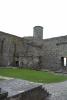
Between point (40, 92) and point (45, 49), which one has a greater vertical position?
point (45, 49)

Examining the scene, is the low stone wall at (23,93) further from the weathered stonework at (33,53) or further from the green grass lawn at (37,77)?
the weathered stonework at (33,53)

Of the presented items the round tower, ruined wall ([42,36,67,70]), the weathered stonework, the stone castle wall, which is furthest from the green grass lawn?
the round tower

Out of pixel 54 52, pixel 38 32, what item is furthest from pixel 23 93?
pixel 38 32

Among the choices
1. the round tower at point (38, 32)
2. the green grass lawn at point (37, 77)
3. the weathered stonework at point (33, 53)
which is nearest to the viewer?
the green grass lawn at point (37, 77)

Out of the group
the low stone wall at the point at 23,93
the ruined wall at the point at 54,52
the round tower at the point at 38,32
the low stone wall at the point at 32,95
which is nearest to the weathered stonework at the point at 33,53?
the ruined wall at the point at 54,52

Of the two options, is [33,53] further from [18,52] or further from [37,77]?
[37,77]

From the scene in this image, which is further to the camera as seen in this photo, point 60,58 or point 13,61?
point 13,61

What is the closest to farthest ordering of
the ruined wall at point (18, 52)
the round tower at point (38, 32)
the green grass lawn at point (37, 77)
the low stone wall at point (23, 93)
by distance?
the low stone wall at point (23, 93)
the green grass lawn at point (37, 77)
the ruined wall at point (18, 52)
the round tower at point (38, 32)

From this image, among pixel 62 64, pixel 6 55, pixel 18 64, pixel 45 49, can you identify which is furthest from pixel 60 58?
pixel 6 55

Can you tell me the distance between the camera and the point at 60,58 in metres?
31.8

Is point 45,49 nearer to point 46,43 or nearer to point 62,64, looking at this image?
point 46,43

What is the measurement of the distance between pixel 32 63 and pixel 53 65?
4043 millimetres

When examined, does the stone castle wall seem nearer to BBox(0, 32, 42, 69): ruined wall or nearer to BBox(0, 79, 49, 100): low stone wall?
BBox(0, 32, 42, 69): ruined wall

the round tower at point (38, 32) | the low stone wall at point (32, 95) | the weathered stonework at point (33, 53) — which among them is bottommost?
the low stone wall at point (32, 95)
